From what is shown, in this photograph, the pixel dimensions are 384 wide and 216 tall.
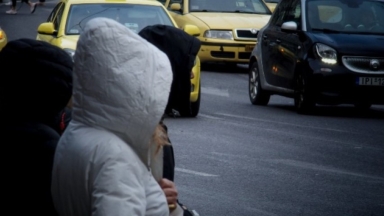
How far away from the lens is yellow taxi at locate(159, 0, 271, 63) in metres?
24.2

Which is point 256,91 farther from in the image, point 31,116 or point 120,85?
point 120,85

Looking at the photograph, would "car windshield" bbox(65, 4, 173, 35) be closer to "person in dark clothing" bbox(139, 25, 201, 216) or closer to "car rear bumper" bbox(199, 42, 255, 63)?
"car rear bumper" bbox(199, 42, 255, 63)

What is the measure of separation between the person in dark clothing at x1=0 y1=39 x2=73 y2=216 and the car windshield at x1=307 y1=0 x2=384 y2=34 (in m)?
13.3

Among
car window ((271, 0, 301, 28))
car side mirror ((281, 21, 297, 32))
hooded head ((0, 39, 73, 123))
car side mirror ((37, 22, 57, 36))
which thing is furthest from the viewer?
car window ((271, 0, 301, 28))

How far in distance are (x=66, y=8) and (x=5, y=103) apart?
1304cm

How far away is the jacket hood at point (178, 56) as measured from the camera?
4.63 meters

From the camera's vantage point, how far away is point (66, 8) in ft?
57.1

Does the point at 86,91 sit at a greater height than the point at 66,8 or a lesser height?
greater

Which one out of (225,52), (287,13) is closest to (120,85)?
(287,13)

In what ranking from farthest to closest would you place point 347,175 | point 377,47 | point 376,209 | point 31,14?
point 31,14, point 377,47, point 347,175, point 376,209

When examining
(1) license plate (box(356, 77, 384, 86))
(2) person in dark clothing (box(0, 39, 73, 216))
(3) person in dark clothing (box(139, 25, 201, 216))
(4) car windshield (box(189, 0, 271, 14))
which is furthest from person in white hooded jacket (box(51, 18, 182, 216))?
(4) car windshield (box(189, 0, 271, 14))

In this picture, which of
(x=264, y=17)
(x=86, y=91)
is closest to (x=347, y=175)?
(x=86, y=91)

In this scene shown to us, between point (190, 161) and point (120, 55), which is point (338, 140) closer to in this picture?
point (190, 161)

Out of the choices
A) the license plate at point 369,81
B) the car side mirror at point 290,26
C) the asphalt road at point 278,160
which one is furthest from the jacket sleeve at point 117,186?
the car side mirror at point 290,26
